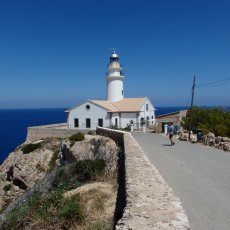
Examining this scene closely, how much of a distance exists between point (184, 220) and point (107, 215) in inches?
150

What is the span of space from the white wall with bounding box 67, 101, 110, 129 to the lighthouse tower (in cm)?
539

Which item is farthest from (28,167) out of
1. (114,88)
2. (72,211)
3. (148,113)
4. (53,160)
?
(72,211)

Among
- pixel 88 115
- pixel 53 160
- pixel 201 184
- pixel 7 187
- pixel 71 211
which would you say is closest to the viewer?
pixel 71 211

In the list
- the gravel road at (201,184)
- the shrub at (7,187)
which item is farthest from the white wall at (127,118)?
the gravel road at (201,184)

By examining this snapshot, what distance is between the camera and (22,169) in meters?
30.9

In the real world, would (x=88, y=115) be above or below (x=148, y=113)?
below

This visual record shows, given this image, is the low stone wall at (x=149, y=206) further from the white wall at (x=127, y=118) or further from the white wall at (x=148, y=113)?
the white wall at (x=148, y=113)

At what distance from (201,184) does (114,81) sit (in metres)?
38.8

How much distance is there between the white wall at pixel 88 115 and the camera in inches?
1708

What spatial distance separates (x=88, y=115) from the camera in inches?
1732

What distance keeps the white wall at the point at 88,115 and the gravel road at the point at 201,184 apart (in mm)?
26489

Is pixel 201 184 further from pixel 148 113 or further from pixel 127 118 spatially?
pixel 148 113

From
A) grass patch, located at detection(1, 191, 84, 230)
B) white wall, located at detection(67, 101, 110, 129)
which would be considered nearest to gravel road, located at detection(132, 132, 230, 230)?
grass patch, located at detection(1, 191, 84, 230)

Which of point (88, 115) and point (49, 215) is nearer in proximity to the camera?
point (49, 215)
